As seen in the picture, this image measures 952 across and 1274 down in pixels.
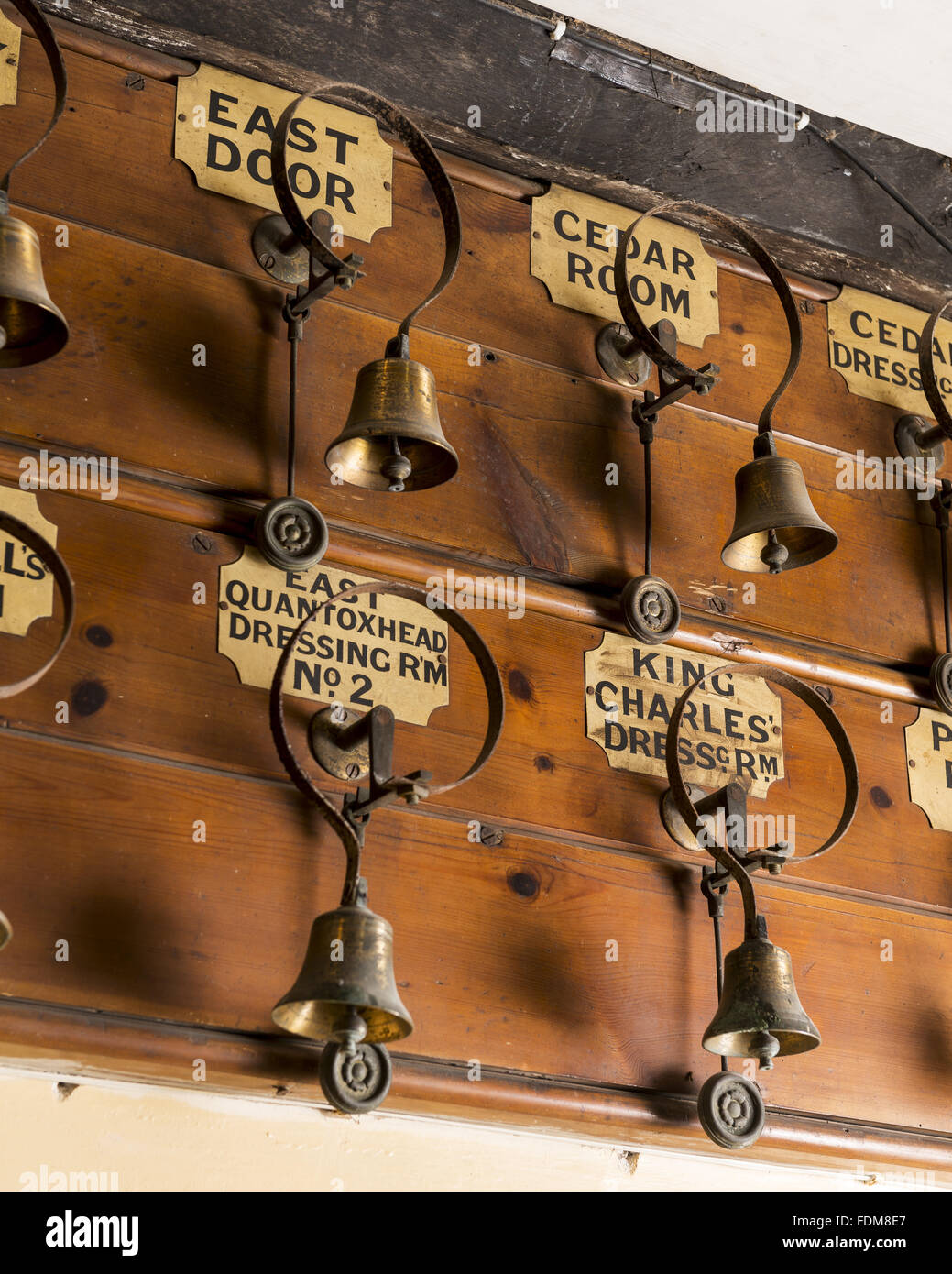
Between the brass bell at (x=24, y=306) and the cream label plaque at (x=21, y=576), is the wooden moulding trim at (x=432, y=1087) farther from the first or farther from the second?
the brass bell at (x=24, y=306)

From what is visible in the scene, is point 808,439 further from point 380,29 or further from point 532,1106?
point 532,1106

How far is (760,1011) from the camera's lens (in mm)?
2061

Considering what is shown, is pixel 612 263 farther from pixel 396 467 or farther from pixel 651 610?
pixel 396 467

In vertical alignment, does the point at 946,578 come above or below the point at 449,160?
below

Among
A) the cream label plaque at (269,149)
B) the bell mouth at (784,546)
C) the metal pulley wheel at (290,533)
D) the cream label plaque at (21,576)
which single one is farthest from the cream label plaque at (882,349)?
the cream label plaque at (21,576)

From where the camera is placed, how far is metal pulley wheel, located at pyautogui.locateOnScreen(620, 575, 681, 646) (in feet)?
7.92

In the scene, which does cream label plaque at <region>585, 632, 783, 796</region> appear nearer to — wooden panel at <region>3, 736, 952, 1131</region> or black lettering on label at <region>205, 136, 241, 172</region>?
wooden panel at <region>3, 736, 952, 1131</region>

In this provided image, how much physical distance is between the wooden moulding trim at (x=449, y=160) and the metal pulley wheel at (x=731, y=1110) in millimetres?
1374

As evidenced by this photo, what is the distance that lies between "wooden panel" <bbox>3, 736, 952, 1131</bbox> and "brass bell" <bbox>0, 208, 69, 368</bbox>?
0.49 m

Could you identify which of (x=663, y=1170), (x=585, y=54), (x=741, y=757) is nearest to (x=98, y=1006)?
(x=663, y=1170)

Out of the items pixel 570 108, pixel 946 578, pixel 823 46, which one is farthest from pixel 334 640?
pixel 823 46

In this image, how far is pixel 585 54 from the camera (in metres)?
2.51

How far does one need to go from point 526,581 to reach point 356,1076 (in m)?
0.78

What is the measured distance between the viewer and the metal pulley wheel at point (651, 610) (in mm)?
2414
